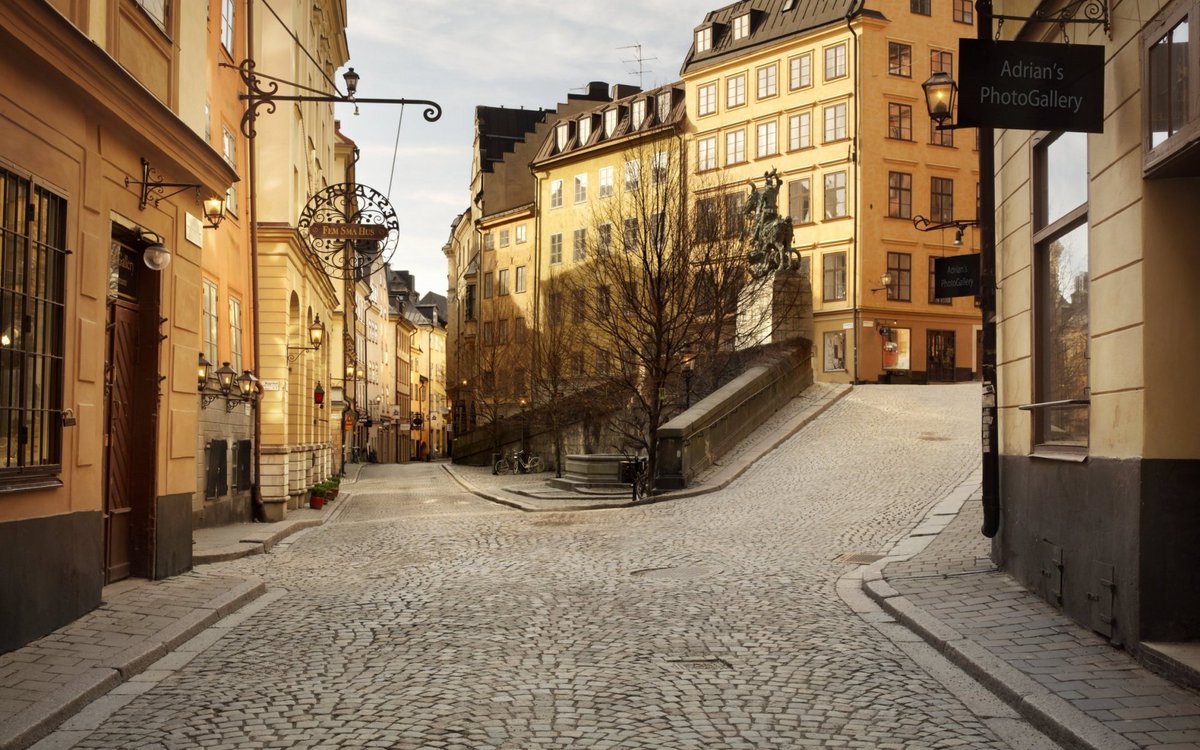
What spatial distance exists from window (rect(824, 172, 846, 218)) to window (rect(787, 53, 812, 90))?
4.44 meters

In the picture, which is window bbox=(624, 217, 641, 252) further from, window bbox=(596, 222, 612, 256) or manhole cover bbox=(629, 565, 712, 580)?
manhole cover bbox=(629, 565, 712, 580)

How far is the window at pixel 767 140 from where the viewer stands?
56125 millimetres

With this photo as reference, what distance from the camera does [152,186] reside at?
39.7 feet

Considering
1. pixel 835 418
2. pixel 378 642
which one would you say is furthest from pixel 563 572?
pixel 835 418

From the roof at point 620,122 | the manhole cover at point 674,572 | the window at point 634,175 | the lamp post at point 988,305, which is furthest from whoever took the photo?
the roof at point 620,122

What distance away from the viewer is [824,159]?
176ft

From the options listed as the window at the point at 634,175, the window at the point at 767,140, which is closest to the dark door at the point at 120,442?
the window at the point at 634,175

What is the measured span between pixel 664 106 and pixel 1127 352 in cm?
5628

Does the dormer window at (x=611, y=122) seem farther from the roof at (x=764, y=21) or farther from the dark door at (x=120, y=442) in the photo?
the dark door at (x=120, y=442)

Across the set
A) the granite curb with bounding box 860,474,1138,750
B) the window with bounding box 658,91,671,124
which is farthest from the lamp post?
the window with bounding box 658,91,671,124

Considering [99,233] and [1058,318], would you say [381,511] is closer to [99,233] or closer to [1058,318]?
[99,233]

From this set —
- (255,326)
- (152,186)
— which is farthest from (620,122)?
(152,186)

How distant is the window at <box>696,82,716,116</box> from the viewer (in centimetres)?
5947

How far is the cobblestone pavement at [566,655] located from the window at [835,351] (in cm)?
3374
